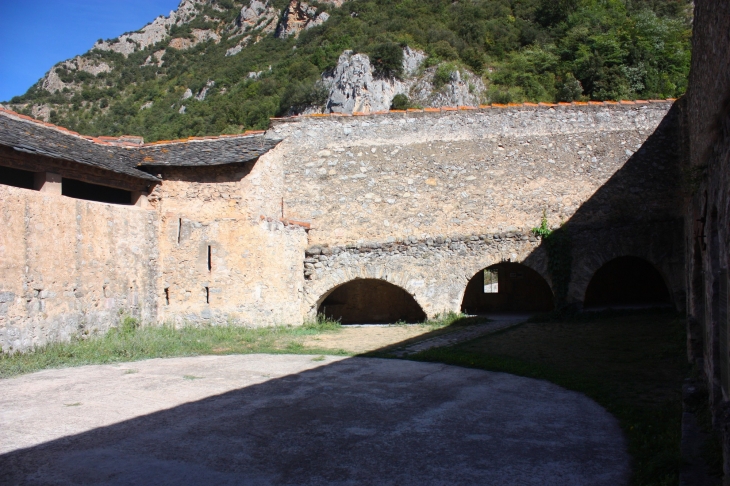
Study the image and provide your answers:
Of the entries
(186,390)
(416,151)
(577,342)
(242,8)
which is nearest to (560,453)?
(186,390)

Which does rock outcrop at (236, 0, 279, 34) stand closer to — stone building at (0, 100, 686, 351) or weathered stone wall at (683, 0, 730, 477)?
stone building at (0, 100, 686, 351)

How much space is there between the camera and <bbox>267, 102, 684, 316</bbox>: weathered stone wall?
13.6 metres

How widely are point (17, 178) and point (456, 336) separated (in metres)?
10.0

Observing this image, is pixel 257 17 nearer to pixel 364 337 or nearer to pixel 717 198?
pixel 364 337

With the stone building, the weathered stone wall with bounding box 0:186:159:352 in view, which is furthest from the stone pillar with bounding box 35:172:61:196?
the weathered stone wall with bounding box 0:186:159:352

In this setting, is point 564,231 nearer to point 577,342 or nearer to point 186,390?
point 577,342

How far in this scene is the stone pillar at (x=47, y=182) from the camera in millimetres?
10570

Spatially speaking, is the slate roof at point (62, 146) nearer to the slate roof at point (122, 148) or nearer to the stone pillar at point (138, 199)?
the slate roof at point (122, 148)

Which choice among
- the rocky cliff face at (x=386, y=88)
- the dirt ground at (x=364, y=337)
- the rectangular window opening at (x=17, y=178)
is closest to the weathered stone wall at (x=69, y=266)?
the rectangular window opening at (x=17, y=178)

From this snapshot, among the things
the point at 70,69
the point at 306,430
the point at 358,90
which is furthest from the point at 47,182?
the point at 70,69

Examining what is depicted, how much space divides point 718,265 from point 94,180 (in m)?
11.8

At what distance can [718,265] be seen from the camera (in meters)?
4.70

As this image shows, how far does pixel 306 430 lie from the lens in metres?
5.11

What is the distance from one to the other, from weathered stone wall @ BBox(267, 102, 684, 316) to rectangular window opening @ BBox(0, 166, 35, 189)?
5.89 m
